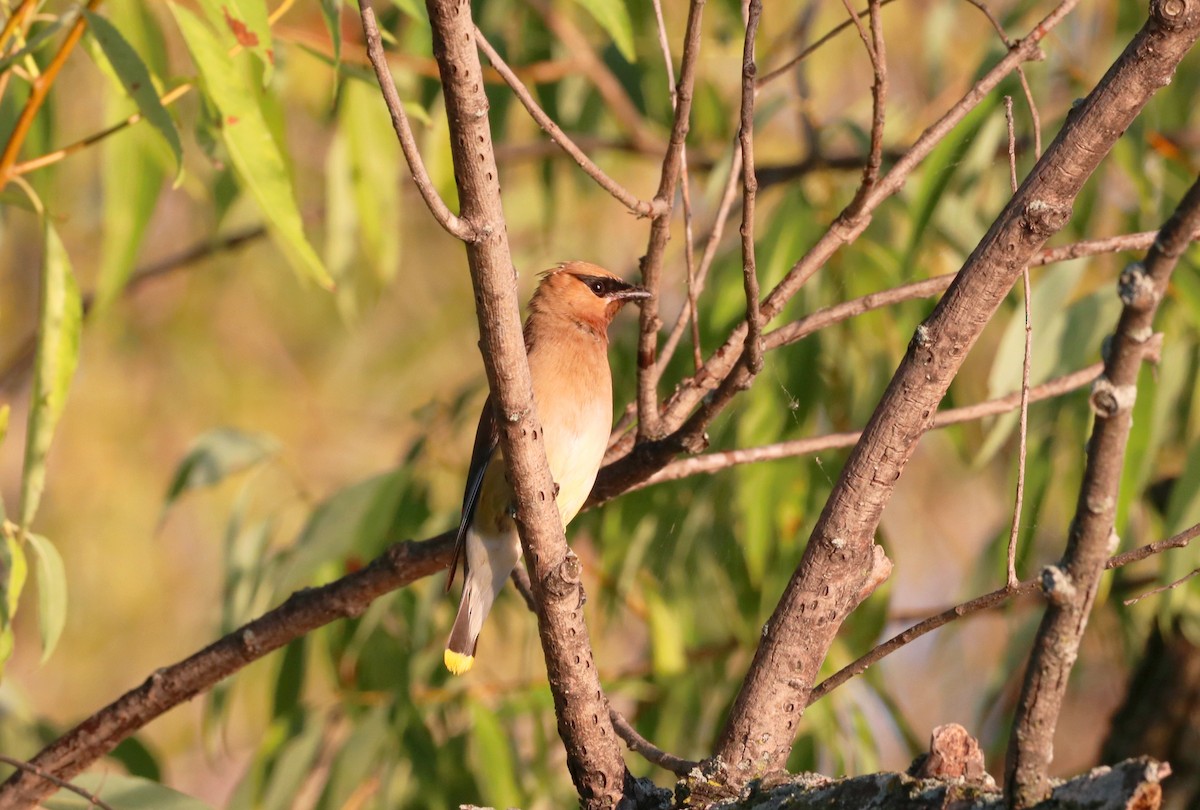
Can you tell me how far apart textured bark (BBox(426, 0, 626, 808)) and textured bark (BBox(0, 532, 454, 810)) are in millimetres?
706

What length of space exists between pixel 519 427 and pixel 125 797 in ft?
5.10

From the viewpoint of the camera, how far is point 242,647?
324cm

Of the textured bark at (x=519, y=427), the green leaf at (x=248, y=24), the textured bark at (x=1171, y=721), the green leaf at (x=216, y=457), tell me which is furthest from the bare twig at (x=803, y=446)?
the textured bark at (x=1171, y=721)

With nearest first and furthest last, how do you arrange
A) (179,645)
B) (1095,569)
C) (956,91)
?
(1095,569) → (956,91) → (179,645)

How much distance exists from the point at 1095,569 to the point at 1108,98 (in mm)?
906

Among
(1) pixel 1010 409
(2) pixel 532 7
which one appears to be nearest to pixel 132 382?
(2) pixel 532 7

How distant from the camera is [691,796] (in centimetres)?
246

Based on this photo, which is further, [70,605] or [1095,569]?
[70,605]

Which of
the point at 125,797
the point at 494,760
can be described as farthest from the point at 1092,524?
the point at 494,760

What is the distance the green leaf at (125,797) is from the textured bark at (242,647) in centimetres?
7

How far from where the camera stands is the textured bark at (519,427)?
81.5 inches

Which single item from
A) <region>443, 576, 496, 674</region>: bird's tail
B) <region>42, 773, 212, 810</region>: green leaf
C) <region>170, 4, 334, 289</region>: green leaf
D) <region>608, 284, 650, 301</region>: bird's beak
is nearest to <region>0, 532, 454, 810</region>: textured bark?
<region>42, 773, 212, 810</region>: green leaf

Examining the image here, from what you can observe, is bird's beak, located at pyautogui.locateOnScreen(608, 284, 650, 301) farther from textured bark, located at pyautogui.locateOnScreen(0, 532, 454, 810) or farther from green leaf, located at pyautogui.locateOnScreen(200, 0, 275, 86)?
green leaf, located at pyautogui.locateOnScreen(200, 0, 275, 86)

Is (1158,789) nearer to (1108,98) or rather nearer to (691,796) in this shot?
(691,796)
